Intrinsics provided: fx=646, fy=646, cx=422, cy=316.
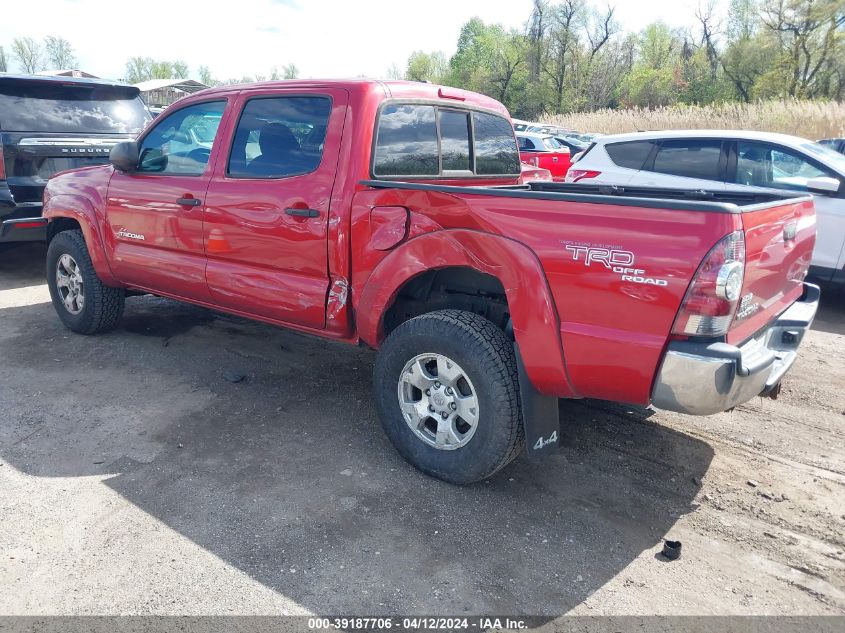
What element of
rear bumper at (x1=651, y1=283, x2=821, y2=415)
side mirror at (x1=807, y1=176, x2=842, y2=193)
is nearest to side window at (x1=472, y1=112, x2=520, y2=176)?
rear bumper at (x1=651, y1=283, x2=821, y2=415)

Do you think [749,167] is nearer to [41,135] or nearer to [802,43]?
[41,135]

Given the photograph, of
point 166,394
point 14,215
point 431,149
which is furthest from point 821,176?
point 14,215

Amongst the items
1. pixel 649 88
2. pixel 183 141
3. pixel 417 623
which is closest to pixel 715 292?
pixel 417 623

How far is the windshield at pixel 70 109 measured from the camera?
682 cm

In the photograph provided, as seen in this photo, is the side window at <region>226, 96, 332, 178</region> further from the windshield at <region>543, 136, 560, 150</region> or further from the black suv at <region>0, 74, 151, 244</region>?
the windshield at <region>543, 136, 560, 150</region>

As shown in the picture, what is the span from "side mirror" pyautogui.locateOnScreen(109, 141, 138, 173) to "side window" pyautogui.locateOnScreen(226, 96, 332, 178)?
0.98 meters

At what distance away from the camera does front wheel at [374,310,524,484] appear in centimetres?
302

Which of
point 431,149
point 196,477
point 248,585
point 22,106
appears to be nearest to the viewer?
point 248,585

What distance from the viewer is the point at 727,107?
2042 centimetres

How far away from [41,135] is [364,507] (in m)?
6.05

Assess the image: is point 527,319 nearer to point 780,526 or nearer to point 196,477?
point 780,526

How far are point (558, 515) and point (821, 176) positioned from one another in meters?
5.37

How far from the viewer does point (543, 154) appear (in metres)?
15.9

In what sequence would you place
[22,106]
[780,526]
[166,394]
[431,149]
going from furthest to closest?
[22,106], [166,394], [431,149], [780,526]
